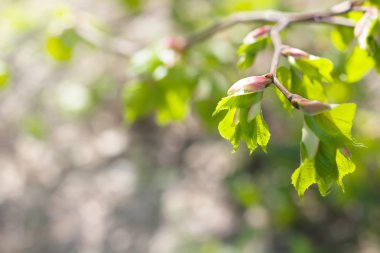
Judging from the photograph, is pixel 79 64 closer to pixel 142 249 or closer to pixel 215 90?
pixel 142 249

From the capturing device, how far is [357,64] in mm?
1516

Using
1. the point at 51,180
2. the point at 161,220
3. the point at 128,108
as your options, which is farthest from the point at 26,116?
the point at 128,108

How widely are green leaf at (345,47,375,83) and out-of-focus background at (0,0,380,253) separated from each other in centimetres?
72

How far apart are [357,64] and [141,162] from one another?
2.14 meters

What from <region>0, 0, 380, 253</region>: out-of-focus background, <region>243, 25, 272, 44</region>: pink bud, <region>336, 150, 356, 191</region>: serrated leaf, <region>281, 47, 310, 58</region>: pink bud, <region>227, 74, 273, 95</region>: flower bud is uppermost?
<region>227, 74, 273, 95</region>: flower bud

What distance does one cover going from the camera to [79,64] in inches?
156

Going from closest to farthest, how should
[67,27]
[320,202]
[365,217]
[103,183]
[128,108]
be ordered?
1. [128,108]
2. [67,27]
3. [365,217]
4. [320,202]
5. [103,183]

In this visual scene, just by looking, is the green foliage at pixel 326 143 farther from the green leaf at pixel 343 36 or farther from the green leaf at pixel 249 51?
the green leaf at pixel 343 36

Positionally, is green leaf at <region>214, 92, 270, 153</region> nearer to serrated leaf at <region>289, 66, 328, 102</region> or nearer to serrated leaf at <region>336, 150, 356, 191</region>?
serrated leaf at <region>336, 150, 356, 191</region>

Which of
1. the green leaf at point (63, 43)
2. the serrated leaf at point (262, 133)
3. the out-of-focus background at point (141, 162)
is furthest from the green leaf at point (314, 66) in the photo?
the green leaf at point (63, 43)

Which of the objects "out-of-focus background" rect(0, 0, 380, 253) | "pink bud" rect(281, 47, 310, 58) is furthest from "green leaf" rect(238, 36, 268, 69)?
"out-of-focus background" rect(0, 0, 380, 253)

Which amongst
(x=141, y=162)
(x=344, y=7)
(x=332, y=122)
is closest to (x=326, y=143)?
(x=332, y=122)

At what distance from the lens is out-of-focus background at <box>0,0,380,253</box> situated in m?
2.79

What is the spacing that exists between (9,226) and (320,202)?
1.80 m
